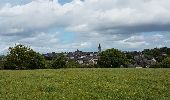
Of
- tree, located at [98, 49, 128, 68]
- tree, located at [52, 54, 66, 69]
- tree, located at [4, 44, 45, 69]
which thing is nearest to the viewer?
tree, located at [4, 44, 45, 69]

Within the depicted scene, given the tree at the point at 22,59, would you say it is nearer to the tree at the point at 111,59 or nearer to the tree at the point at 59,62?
the tree at the point at 59,62

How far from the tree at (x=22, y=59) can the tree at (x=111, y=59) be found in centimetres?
1532

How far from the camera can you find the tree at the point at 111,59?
92.5 meters

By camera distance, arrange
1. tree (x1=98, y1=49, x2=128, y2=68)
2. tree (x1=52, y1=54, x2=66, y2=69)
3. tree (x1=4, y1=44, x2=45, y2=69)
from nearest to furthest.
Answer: tree (x1=4, y1=44, x2=45, y2=69), tree (x1=52, y1=54, x2=66, y2=69), tree (x1=98, y1=49, x2=128, y2=68)

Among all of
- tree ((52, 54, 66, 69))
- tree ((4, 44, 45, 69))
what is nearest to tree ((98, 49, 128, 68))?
tree ((52, 54, 66, 69))

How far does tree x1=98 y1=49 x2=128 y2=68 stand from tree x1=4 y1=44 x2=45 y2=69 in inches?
603

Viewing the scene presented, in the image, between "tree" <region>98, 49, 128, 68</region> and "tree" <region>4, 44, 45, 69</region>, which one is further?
"tree" <region>98, 49, 128, 68</region>

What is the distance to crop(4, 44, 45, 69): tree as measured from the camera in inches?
3329

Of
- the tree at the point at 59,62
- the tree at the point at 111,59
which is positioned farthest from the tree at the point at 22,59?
the tree at the point at 111,59

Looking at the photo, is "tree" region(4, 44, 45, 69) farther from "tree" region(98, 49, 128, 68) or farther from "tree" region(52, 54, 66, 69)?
"tree" region(98, 49, 128, 68)

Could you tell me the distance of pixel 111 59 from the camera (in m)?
92.4

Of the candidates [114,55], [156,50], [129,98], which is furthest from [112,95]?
[156,50]

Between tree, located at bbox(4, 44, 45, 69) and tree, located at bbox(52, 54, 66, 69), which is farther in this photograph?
tree, located at bbox(52, 54, 66, 69)

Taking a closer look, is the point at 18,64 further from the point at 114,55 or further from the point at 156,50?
the point at 156,50
